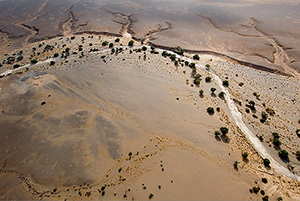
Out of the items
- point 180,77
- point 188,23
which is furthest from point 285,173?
point 188,23

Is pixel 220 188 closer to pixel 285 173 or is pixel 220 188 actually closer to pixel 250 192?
pixel 250 192

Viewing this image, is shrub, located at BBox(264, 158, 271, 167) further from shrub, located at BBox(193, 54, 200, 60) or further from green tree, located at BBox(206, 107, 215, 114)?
shrub, located at BBox(193, 54, 200, 60)

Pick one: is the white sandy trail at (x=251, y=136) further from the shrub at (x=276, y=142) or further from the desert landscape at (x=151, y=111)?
the shrub at (x=276, y=142)

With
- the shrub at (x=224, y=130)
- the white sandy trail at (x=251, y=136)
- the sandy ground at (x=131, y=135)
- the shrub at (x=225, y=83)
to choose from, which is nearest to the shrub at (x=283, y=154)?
the sandy ground at (x=131, y=135)

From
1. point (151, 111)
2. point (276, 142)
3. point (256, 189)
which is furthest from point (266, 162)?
point (151, 111)

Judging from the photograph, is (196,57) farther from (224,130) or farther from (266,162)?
(266,162)
